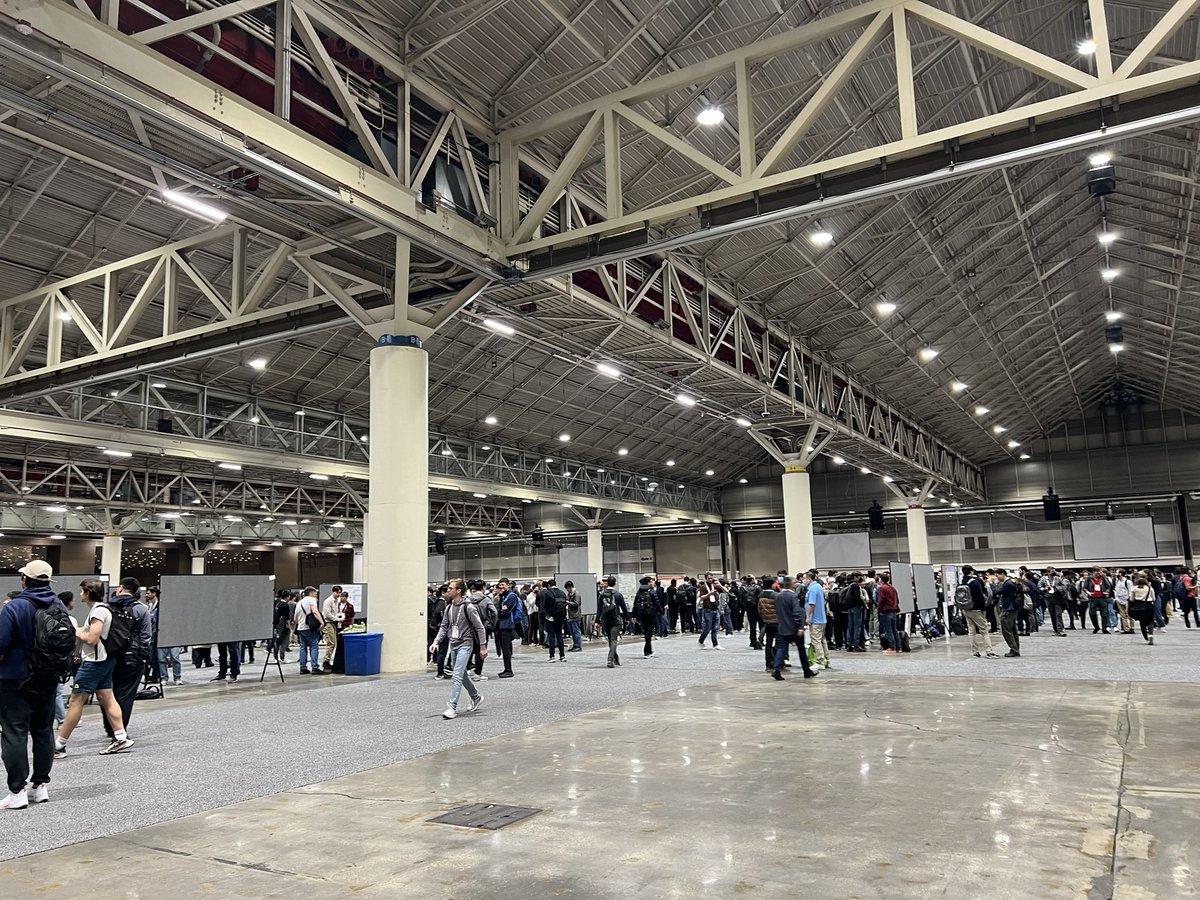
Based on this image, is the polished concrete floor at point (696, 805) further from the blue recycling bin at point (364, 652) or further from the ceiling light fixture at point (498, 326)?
the ceiling light fixture at point (498, 326)

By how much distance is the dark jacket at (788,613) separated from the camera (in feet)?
41.7

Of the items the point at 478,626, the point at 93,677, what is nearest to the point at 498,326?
the point at 478,626

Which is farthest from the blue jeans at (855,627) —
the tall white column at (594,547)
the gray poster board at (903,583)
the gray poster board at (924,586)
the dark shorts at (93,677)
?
the tall white column at (594,547)

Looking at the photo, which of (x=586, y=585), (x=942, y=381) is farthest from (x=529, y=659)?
(x=942, y=381)

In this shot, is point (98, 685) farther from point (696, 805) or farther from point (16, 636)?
point (696, 805)

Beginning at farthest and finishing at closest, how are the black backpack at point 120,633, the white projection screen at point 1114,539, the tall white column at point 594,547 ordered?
the tall white column at point 594,547 → the white projection screen at point 1114,539 → the black backpack at point 120,633

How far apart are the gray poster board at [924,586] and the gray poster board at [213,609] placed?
15476 millimetres

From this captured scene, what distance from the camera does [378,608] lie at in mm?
13367

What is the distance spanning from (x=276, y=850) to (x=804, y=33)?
10.6 meters

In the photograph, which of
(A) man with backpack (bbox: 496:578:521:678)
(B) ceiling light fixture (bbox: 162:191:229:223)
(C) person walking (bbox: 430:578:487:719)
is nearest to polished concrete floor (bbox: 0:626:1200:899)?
(C) person walking (bbox: 430:578:487:719)

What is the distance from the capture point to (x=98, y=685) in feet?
26.0

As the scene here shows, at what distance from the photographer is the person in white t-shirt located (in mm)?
7715

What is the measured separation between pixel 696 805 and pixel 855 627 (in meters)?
13.5

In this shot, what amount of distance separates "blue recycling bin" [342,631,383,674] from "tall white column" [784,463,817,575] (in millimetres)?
16190
